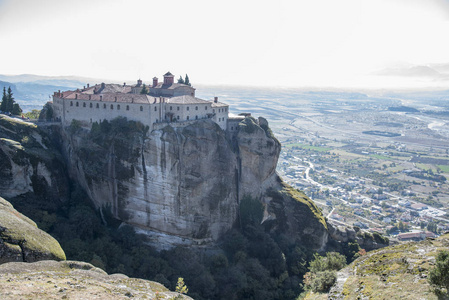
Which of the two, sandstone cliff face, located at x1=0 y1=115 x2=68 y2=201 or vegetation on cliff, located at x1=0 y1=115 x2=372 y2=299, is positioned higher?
sandstone cliff face, located at x1=0 y1=115 x2=68 y2=201

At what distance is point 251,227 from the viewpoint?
51.7m

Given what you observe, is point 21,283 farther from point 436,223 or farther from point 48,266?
point 436,223

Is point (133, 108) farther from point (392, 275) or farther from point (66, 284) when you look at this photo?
point (392, 275)

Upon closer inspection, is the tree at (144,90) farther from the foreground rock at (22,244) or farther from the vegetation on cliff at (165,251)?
the foreground rock at (22,244)

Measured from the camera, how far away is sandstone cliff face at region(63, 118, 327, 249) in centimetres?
4578

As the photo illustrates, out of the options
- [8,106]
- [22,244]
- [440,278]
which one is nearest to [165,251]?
[22,244]

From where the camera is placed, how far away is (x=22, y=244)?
26.2 metres

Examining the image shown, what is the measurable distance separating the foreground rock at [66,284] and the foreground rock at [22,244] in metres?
2.01

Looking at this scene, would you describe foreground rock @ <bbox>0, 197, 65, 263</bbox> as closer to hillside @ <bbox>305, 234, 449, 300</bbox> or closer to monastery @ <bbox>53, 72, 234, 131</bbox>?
hillside @ <bbox>305, 234, 449, 300</bbox>

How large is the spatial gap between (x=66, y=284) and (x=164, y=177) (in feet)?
84.6

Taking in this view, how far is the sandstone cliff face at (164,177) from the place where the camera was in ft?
150

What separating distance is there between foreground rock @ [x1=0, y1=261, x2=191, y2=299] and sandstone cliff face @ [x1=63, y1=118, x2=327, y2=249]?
19268 mm

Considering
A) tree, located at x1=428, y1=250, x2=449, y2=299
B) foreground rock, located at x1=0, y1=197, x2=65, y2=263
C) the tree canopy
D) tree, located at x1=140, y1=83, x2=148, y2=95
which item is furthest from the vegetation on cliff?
tree, located at x1=428, y1=250, x2=449, y2=299

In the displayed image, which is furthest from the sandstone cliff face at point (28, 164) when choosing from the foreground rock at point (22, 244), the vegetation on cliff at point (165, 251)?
the foreground rock at point (22, 244)
